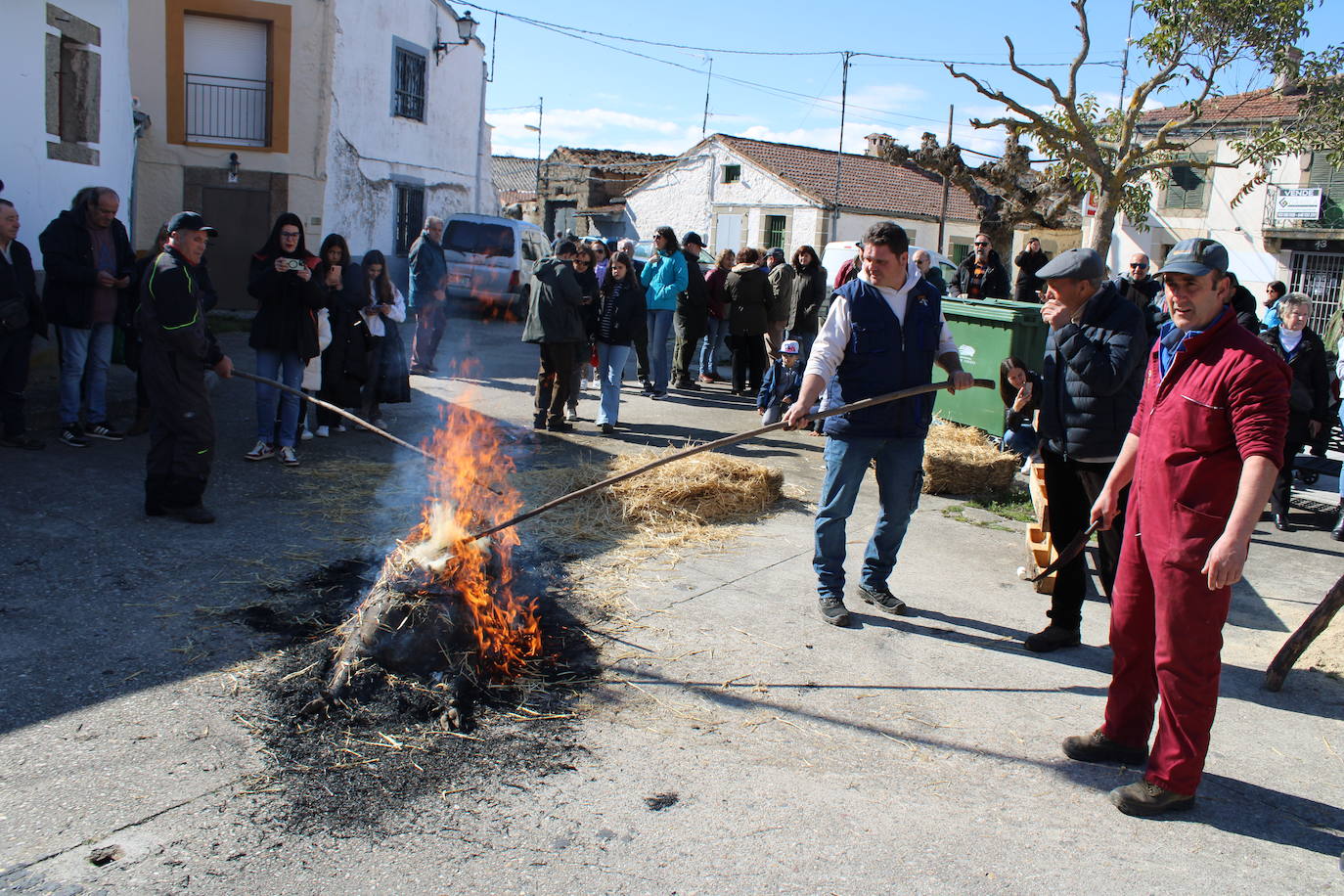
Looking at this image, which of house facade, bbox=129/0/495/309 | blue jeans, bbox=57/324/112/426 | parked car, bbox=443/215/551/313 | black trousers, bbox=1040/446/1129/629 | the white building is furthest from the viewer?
parked car, bbox=443/215/551/313

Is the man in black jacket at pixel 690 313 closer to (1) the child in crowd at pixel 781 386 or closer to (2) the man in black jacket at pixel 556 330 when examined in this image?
(1) the child in crowd at pixel 781 386

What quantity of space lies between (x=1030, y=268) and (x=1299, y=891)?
10.2 meters

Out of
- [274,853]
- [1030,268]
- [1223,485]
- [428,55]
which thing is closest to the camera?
[274,853]

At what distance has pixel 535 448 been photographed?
9109 millimetres

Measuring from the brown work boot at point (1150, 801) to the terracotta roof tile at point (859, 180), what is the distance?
37439mm

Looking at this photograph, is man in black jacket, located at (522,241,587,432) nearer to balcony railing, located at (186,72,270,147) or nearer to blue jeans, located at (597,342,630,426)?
blue jeans, located at (597,342,630,426)

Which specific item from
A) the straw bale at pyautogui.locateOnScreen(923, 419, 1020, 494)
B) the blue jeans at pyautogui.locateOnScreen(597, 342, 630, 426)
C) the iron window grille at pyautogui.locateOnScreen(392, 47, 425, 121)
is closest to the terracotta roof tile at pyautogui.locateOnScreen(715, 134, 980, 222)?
the iron window grille at pyautogui.locateOnScreen(392, 47, 425, 121)

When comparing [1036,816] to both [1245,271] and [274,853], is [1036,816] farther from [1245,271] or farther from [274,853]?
[1245,271]

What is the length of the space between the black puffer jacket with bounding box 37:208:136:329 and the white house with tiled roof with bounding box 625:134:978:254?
3331 centimetres

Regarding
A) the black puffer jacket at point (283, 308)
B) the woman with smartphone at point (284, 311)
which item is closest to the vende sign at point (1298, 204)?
the woman with smartphone at point (284, 311)

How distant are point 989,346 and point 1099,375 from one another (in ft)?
20.4

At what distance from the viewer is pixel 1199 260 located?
3621 mm

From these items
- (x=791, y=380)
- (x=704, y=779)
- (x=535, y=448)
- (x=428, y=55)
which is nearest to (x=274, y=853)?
(x=704, y=779)

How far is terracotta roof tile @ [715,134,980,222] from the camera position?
134ft
